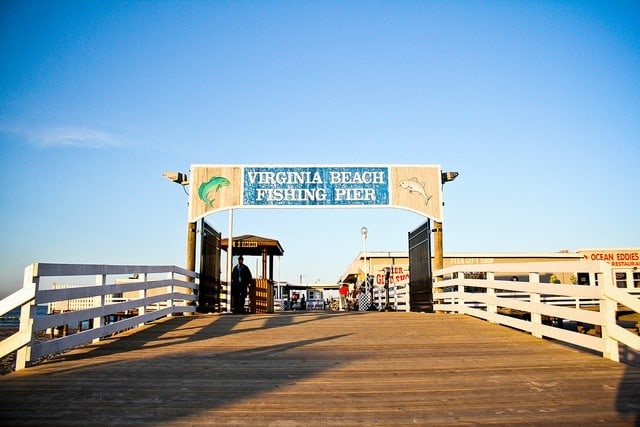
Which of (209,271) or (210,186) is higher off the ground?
(210,186)

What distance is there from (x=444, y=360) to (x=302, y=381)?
7.02 feet

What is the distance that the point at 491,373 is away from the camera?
5863 millimetres

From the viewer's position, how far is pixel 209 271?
618 inches

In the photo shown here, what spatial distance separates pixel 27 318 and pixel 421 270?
1158 centimetres

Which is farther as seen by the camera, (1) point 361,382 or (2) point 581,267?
(2) point 581,267

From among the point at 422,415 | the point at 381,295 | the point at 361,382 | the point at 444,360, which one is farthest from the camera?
the point at 381,295

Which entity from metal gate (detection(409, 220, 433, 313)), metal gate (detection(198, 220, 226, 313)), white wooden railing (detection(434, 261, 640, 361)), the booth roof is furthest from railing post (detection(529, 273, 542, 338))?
the booth roof

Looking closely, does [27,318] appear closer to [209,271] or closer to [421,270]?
[209,271]

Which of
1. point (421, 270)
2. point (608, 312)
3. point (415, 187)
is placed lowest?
point (608, 312)

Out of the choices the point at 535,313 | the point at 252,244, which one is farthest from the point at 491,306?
the point at 252,244

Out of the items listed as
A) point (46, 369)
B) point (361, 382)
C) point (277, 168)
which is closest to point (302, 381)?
point (361, 382)

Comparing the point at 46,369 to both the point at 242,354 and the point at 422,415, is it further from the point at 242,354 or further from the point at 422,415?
the point at 422,415

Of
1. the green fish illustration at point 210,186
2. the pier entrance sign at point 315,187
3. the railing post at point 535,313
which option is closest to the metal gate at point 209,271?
the green fish illustration at point 210,186

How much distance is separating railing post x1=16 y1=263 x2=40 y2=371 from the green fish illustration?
359 inches
